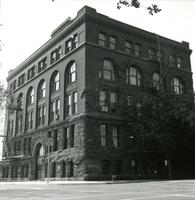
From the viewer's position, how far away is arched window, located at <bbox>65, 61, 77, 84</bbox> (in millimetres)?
44713

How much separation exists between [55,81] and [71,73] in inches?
202

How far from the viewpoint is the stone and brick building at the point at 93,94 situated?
40594 millimetres

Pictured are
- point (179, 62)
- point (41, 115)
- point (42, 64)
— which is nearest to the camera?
point (41, 115)

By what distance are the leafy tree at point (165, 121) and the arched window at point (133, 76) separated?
4.10 metres

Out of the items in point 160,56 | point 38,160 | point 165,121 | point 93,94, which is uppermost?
point 160,56

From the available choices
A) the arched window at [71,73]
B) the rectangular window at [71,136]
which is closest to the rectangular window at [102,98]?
the arched window at [71,73]

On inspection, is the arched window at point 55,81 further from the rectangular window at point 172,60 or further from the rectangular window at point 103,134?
the rectangular window at point 172,60

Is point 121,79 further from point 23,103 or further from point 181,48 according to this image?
point 23,103

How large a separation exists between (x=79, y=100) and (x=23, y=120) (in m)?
18.8

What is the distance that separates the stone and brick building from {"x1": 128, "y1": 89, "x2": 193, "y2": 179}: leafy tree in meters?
2.63

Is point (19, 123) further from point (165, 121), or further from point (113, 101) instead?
point (165, 121)

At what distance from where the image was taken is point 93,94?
41.4 metres

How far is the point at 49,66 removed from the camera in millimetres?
51031

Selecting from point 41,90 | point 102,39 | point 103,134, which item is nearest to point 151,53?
point 102,39
